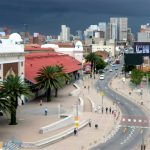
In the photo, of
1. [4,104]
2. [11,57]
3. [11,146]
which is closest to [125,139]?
[4,104]

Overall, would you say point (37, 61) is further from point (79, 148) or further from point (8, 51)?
point (79, 148)

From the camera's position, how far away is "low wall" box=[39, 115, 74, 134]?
56781mm

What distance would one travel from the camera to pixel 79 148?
5153 cm

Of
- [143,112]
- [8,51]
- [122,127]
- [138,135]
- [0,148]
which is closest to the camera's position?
[0,148]

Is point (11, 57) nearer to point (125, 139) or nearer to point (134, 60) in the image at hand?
point (125, 139)

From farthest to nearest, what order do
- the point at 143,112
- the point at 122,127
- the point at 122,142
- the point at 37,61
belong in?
the point at 37,61 < the point at 143,112 < the point at 122,127 < the point at 122,142

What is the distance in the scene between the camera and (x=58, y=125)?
60.6 meters

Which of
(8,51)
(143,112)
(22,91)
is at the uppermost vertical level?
(8,51)

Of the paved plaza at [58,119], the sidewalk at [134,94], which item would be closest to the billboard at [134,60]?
the sidewalk at [134,94]

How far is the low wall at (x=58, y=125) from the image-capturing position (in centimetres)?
5678

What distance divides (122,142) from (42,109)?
21487 millimetres

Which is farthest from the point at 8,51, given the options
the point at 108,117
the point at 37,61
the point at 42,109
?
the point at 37,61

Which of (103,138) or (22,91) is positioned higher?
(22,91)

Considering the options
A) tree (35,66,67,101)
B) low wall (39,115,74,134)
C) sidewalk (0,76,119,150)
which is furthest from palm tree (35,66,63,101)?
low wall (39,115,74,134)
